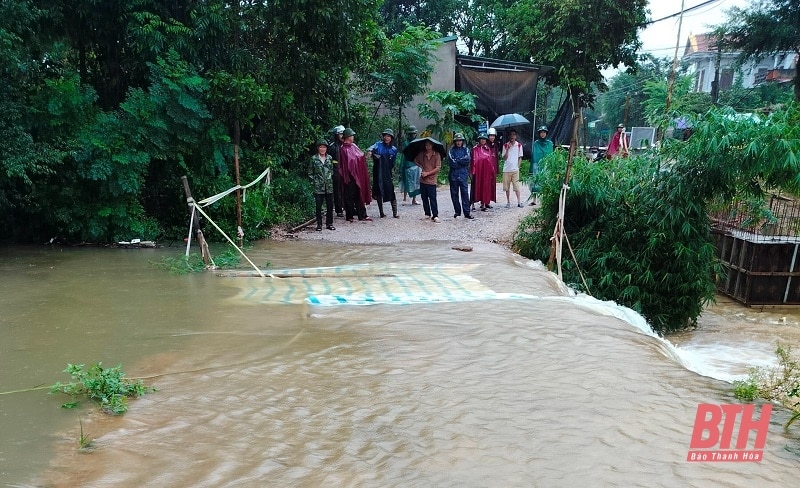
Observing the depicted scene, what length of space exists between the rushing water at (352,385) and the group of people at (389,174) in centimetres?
331

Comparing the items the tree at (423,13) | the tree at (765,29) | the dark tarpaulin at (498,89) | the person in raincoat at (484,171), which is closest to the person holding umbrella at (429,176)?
the person in raincoat at (484,171)

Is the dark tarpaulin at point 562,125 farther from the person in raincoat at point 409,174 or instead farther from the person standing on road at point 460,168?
the person standing on road at point 460,168

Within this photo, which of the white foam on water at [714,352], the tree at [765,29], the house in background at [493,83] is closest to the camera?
the white foam on water at [714,352]

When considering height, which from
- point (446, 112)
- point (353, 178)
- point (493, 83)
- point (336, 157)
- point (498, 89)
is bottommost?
point (353, 178)

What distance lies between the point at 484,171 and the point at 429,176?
1.31 m

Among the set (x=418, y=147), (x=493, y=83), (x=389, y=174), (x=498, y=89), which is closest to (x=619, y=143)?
(x=498, y=89)

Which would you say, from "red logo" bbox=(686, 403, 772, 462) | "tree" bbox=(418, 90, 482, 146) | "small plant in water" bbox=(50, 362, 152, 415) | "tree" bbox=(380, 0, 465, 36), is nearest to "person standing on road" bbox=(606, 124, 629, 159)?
"tree" bbox=(418, 90, 482, 146)

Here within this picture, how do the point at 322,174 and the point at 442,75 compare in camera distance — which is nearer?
the point at 322,174

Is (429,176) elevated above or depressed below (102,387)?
above

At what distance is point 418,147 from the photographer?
11.6 m

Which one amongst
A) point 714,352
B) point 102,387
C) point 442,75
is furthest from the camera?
point 442,75

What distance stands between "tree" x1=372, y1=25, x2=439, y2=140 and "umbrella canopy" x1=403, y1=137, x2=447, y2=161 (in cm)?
319

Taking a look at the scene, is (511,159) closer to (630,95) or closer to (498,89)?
(498,89)

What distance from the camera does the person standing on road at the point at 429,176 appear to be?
11070mm
